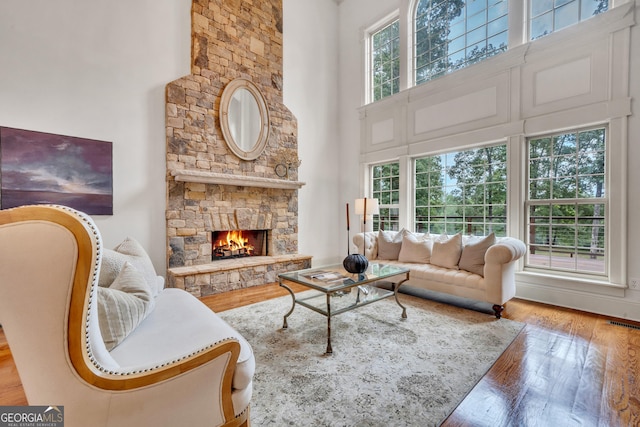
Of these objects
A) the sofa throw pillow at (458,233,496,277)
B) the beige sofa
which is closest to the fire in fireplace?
the beige sofa

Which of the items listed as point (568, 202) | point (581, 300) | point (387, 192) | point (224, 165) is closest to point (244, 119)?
point (224, 165)

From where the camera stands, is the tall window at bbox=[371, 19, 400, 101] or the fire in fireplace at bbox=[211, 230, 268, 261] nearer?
the fire in fireplace at bbox=[211, 230, 268, 261]

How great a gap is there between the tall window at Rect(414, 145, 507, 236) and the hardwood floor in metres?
1.66

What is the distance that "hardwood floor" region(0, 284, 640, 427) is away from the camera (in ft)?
4.91

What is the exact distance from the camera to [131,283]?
153cm

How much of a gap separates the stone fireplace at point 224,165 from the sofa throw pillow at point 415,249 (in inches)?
66.7

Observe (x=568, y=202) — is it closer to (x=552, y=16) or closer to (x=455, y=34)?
(x=552, y=16)

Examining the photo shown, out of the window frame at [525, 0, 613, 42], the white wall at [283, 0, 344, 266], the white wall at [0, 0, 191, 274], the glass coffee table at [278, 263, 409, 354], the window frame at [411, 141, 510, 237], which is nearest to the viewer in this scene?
the glass coffee table at [278, 263, 409, 354]

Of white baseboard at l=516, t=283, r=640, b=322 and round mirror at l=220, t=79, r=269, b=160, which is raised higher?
round mirror at l=220, t=79, r=269, b=160

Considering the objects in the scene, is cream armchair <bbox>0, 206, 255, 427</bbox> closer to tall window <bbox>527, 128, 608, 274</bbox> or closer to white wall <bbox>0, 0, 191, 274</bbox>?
white wall <bbox>0, 0, 191, 274</bbox>

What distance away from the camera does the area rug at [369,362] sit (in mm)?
1527

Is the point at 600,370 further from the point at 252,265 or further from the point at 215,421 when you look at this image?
the point at 252,265

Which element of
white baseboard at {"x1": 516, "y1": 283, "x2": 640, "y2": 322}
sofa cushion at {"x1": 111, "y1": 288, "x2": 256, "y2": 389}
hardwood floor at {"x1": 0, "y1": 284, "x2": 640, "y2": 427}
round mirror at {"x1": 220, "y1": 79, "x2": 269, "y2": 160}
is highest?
round mirror at {"x1": 220, "y1": 79, "x2": 269, "y2": 160}

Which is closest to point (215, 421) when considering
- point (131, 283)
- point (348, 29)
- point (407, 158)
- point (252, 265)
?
point (131, 283)
